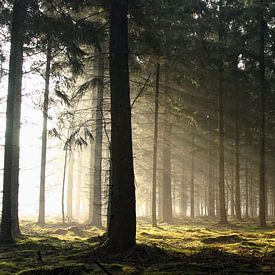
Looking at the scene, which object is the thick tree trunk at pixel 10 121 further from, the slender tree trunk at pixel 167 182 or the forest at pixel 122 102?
the slender tree trunk at pixel 167 182

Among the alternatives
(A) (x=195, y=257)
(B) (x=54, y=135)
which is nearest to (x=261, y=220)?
(B) (x=54, y=135)

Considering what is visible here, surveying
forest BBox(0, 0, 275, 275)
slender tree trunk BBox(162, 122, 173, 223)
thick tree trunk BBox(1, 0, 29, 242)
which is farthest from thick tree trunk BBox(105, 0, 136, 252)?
slender tree trunk BBox(162, 122, 173, 223)

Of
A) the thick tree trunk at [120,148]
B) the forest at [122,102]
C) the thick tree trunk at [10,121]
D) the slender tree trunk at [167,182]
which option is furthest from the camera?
the slender tree trunk at [167,182]

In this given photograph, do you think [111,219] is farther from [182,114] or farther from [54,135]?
[182,114]

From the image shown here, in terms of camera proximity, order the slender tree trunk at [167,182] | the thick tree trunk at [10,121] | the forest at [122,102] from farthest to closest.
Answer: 1. the slender tree trunk at [167,182]
2. the thick tree trunk at [10,121]
3. the forest at [122,102]

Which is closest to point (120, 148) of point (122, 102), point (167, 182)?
point (122, 102)

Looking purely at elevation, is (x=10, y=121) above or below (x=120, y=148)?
above

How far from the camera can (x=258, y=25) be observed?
21.4 meters

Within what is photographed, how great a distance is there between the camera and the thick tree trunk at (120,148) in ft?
32.5

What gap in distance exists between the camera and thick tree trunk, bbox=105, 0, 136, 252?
991 cm

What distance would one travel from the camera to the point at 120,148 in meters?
10.2

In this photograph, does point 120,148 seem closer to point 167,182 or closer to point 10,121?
point 10,121

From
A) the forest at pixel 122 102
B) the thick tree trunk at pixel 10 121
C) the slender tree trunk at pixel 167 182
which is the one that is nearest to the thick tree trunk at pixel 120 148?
the forest at pixel 122 102

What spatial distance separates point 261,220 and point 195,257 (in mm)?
13467
